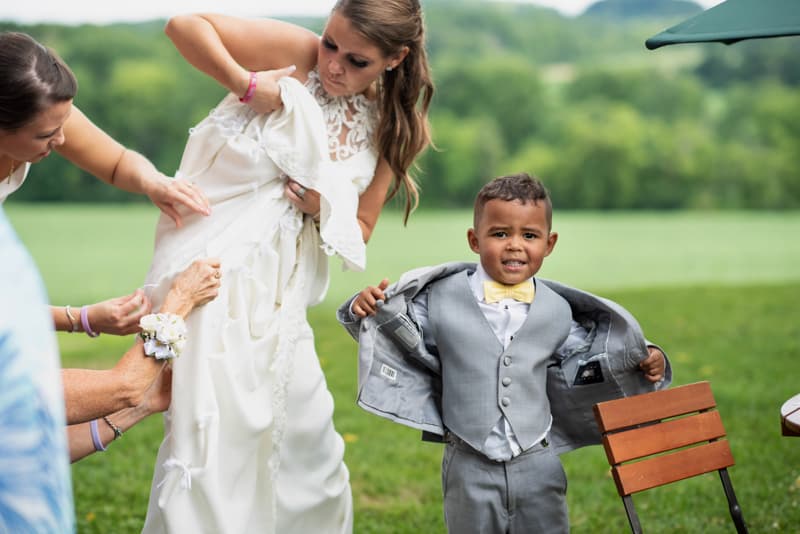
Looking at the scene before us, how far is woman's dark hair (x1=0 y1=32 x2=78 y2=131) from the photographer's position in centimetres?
250

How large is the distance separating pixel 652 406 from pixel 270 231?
53.1 inches

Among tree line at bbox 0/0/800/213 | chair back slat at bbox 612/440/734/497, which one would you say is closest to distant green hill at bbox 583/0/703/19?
tree line at bbox 0/0/800/213

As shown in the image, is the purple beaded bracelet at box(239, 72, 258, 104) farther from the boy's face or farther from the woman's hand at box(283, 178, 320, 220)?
the boy's face

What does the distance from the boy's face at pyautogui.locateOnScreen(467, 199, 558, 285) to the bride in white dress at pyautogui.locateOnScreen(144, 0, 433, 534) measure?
43cm

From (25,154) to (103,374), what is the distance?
666 mm

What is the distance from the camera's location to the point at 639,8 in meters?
23.3

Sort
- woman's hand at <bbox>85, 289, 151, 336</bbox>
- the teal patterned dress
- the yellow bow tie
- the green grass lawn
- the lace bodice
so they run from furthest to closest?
1. the green grass lawn
2. the lace bodice
3. the yellow bow tie
4. woman's hand at <bbox>85, 289, 151, 336</bbox>
5. the teal patterned dress

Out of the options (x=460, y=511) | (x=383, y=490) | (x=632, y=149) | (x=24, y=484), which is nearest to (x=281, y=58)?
(x=460, y=511)

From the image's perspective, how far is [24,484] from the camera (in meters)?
1.36

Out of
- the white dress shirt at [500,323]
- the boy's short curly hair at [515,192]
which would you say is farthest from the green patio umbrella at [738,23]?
the white dress shirt at [500,323]

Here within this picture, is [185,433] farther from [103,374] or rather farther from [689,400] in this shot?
[689,400]

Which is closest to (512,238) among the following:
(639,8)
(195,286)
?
(195,286)

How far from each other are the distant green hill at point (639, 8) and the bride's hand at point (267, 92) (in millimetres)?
20720

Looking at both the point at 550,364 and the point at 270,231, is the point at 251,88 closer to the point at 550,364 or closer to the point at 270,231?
the point at 270,231
